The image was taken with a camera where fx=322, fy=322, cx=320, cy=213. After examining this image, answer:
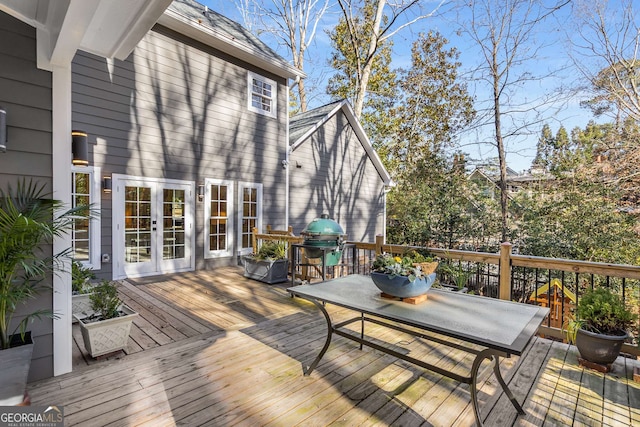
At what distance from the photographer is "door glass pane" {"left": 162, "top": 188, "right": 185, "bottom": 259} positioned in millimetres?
6316

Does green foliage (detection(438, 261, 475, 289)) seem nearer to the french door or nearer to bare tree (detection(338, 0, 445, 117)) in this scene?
the french door

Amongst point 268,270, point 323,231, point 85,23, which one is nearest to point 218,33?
point 323,231

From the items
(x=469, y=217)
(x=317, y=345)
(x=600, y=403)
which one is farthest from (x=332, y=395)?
(x=469, y=217)

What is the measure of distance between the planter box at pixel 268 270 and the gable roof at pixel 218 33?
183 inches

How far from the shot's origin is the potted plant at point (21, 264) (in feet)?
6.14

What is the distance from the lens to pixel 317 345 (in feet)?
10.2

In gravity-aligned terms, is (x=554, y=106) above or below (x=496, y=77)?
below

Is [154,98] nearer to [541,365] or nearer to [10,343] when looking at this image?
[10,343]

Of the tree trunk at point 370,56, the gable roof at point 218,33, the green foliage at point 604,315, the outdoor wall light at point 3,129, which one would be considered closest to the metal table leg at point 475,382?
the green foliage at point 604,315

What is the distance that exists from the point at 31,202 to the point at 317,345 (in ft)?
8.46

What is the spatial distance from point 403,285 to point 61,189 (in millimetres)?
2628

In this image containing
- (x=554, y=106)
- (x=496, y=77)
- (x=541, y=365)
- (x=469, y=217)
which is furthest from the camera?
(x=496, y=77)

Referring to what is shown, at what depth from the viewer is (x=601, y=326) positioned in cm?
279

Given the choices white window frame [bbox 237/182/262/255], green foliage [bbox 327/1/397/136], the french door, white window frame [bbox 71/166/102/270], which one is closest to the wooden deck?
white window frame [bbox 71/166/102/270]
